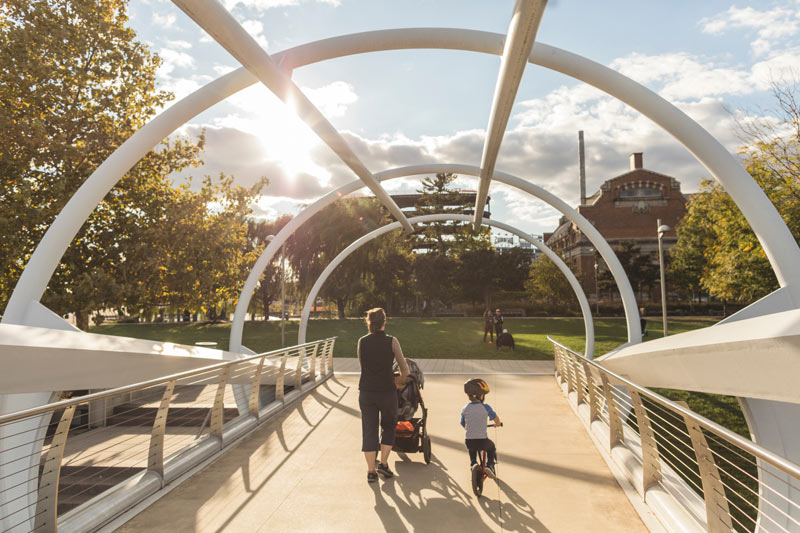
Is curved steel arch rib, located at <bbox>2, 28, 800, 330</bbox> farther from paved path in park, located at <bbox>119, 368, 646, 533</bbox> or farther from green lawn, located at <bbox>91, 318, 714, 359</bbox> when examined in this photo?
green lawn, located at <bbox>91, 318, 714, 359</bbox>

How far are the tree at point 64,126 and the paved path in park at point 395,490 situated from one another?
21.7 ft

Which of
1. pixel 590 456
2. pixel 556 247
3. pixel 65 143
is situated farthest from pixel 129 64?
pixel 556 247

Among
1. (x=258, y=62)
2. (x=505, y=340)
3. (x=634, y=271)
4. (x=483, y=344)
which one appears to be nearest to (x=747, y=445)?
(x=258, y=62)

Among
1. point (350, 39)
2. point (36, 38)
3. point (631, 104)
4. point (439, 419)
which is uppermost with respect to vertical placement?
point (36, 38)

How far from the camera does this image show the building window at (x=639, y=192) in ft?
192

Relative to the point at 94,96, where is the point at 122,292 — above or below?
below

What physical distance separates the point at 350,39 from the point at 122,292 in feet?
26.6

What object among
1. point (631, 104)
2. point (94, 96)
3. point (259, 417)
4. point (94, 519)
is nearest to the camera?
point (94, 519)

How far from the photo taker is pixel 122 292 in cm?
1073

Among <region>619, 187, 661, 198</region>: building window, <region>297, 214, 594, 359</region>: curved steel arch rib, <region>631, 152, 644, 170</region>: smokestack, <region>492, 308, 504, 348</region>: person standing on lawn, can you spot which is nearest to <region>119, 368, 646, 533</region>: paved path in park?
<region>297, 214, 594, 359</region>: curved steel arch rib

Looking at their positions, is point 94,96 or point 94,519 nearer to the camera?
point 94,519

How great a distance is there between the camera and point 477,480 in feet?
14.9

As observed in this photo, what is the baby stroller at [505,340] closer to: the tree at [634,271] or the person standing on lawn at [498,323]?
the person standing on lawn at [498,323]

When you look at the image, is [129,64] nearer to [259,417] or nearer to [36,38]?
[36,38]
